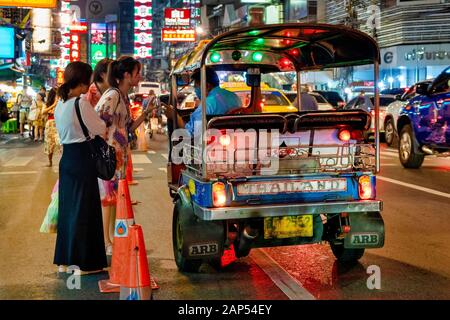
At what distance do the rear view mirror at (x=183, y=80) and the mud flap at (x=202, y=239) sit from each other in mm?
2006

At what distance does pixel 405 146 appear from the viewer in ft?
49.1

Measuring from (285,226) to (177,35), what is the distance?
5385 cm

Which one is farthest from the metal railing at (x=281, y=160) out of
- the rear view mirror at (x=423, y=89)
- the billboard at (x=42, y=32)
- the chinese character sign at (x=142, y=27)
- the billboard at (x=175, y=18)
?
the chinese character sign at (x=142, y=27)

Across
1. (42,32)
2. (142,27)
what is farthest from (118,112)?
(142,27)

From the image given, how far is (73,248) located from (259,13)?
10.2ft

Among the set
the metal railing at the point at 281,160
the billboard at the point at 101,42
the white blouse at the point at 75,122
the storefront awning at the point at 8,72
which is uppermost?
the billboard at the point at 101,42

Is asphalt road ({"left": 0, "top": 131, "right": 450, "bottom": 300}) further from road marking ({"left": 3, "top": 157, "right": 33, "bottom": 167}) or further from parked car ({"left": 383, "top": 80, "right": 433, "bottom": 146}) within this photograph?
parked car ({"left": 383, "top": 80, "right": 433, "bottom": 146})

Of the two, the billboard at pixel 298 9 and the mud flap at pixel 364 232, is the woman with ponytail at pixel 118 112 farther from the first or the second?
the billboard at pixel 298 9

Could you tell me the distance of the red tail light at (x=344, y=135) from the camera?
256 inches

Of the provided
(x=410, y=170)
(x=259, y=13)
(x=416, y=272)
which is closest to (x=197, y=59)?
(x=259, y=13)

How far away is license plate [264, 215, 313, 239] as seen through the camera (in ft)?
19.7

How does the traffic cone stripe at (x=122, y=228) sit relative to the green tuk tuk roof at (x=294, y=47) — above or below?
below

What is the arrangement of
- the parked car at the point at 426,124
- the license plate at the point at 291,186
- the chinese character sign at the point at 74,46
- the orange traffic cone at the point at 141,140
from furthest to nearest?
1. the chinese character sign at the point at 74,46
2. the orange traffic cone at the point at 141,140
3. the parked car at the point at 426,124
4. the license plate at the point at 291,186

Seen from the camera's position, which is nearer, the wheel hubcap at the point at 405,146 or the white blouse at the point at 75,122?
the white blouse at the point at 75,122
